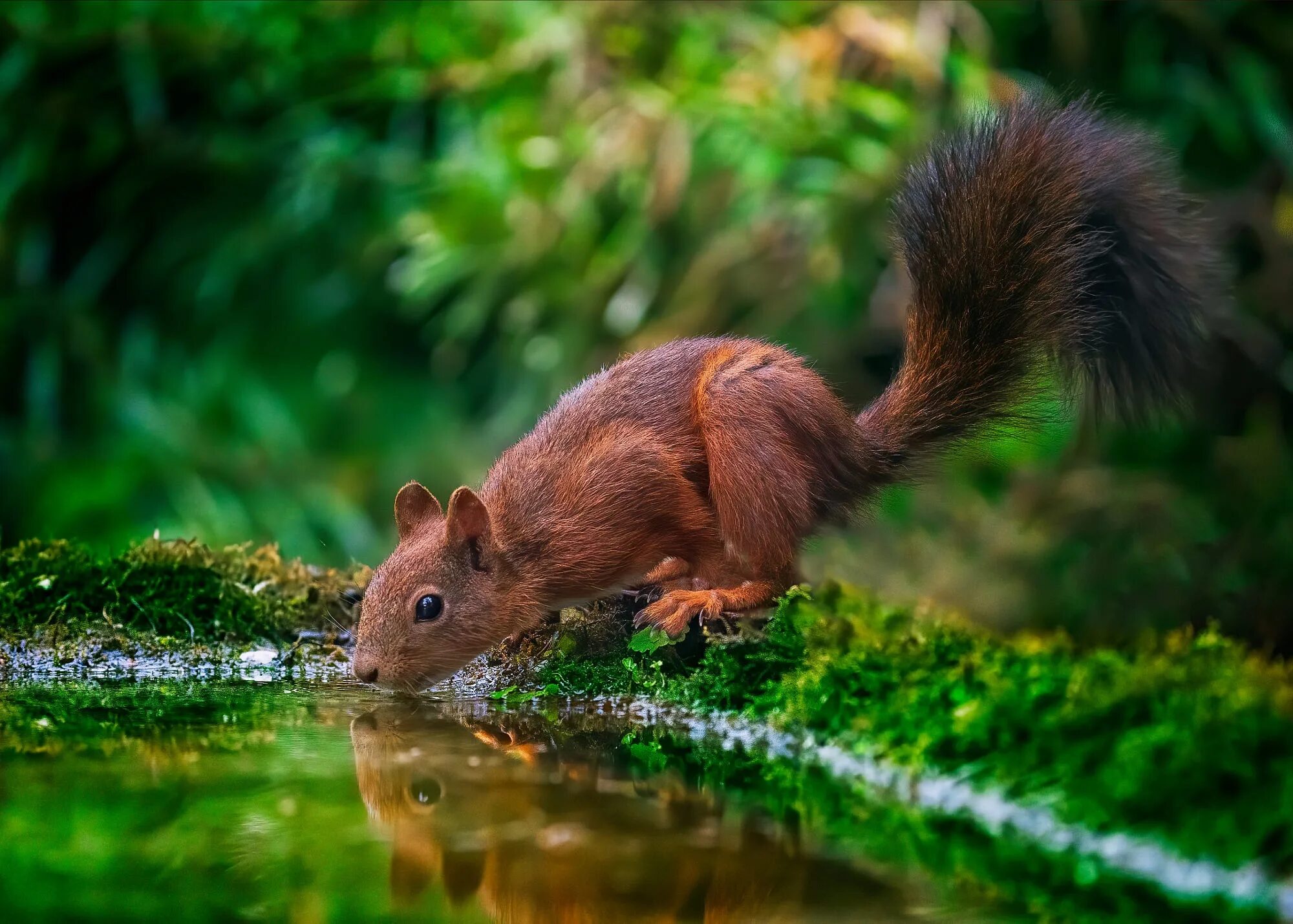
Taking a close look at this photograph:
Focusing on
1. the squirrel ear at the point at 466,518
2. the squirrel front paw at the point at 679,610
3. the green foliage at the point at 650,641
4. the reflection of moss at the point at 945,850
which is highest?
the squirrel ear at the point at 466,518

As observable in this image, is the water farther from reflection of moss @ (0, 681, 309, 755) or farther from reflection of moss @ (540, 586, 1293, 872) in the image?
reflection of moss @ (540, 586, 1293, 872)

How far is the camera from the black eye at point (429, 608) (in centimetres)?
252

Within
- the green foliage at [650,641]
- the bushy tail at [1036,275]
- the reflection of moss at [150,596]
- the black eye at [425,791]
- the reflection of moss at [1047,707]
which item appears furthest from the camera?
the reflection of moss at [150,596]

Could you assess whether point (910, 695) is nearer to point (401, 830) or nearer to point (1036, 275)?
point (401, 830)

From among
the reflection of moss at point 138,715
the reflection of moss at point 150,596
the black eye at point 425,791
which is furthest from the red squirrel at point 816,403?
the black eye at point 425,791

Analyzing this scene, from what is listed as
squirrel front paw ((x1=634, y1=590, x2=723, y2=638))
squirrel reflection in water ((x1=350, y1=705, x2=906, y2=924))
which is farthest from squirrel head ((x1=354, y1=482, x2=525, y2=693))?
squirrel reflection in water ((x1=350, y1=705, x2=906, y2=924))

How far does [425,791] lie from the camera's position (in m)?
1.77

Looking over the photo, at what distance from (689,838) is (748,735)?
63 centimetres

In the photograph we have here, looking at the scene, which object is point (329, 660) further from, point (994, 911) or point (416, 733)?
point (994, 911)

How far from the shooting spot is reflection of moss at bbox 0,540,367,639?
114 inches

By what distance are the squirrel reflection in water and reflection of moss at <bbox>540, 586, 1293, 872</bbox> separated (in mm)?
324

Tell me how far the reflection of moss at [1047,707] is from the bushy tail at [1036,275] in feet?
1.60

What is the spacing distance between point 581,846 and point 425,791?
1.13 ft

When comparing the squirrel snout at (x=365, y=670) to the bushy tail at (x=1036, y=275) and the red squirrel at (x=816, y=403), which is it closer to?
the red squirrel at (x=816, y=403)
